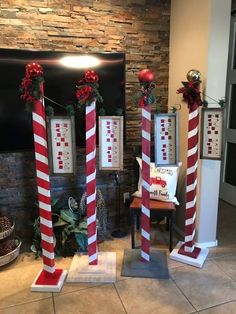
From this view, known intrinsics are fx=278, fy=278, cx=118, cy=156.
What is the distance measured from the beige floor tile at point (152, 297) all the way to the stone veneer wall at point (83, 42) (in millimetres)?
1094

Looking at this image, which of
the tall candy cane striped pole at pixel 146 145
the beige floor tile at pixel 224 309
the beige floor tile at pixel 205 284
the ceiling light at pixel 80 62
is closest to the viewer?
the beige floor tile at pixel 224 309

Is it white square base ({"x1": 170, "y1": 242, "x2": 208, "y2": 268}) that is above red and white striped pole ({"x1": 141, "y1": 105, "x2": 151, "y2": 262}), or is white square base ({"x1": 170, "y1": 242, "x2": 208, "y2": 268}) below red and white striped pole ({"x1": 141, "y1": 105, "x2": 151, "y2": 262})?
below

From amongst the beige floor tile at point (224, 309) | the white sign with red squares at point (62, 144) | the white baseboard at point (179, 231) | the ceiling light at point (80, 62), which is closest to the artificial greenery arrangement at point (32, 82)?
the white sign with red squares at point (62, 144)

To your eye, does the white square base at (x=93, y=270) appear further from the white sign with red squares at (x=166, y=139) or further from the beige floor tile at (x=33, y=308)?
the white sign with red squares at (x=166, y=139)

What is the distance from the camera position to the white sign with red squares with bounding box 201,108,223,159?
247cm

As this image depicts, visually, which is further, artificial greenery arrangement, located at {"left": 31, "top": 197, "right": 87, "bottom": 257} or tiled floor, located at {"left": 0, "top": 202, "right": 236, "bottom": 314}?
artificial greenery arrangement, located at {"left": 31, "top": 197, "right": 87, "bottom": 257}

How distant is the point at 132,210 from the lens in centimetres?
269

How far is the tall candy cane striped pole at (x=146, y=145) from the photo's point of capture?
7.18 feet

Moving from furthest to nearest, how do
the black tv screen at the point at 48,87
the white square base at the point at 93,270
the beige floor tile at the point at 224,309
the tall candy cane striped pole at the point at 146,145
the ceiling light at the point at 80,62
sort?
1. the ceiling light at the point at 80,62
2. the black tv screen at the point at 48,87
3. the white square base at the point at 93,270
4. the tall candy cane striped pole at the point at 146,145
5. the beige floor tile at the point at 224,309

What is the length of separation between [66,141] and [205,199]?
145 centimetres

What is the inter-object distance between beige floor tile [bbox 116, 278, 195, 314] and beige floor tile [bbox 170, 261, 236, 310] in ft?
0.25

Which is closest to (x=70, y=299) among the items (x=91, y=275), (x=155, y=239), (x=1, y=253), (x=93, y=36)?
(x=91, y=275)

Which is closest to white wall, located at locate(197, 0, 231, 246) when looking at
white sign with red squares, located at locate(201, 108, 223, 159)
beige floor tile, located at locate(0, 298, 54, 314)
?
white sign with red squares, located at locate(201, 108, 223, 159)

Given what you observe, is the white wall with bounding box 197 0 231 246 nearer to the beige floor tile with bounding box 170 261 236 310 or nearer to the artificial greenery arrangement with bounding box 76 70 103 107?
the beige floor tile with bounding box 170 261 236 310
